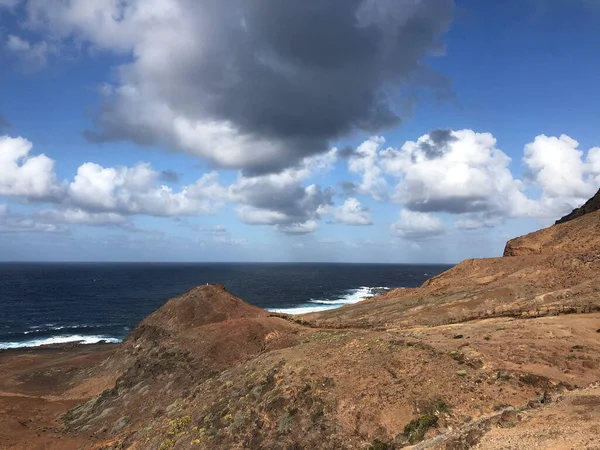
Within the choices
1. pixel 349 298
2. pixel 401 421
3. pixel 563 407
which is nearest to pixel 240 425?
pixel 401 421

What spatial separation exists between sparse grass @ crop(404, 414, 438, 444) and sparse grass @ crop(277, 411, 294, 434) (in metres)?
5.81

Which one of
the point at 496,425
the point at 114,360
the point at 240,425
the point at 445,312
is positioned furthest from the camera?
the point at 114,360

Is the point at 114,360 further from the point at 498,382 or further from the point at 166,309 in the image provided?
the point at 498,382

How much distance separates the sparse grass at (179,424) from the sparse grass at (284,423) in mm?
6859

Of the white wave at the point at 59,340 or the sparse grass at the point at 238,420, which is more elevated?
the sparse grass at the point at 238,420

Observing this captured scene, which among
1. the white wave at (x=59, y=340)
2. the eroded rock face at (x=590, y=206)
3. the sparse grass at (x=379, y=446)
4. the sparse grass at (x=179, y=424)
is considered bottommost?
the white wave at (x=59, y=340)

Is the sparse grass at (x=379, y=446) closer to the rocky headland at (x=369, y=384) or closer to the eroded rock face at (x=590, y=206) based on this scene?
the rocky headland at (x=369, y=384)

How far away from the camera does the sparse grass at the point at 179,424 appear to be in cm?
2351

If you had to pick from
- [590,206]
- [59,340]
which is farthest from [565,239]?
[59,340]

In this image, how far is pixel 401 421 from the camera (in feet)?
57.7

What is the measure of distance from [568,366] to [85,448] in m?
31.2

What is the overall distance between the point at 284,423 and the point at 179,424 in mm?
7949

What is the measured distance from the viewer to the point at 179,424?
24062mm

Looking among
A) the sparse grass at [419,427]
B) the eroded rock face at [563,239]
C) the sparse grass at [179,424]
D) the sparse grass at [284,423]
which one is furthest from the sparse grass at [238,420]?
the eroded rock face at [563,239]
